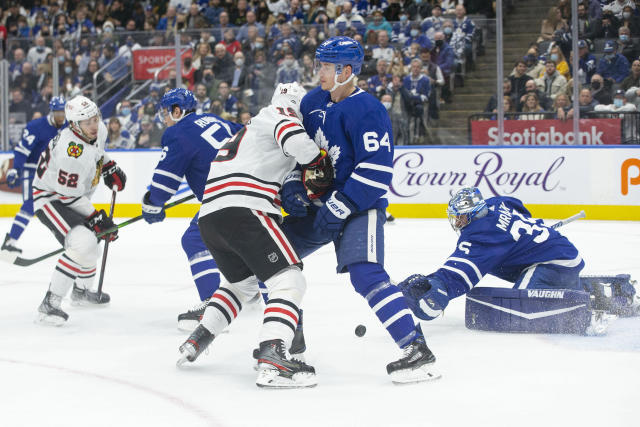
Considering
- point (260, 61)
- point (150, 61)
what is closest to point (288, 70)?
point (260, 61)

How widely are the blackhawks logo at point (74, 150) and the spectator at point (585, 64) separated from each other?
553 cm

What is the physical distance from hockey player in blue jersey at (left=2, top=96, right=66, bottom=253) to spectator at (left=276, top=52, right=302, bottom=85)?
120 inches

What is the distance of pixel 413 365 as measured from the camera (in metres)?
3.12

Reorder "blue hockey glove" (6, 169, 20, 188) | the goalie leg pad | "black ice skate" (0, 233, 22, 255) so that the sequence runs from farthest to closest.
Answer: "blue hockey glove" (6, 169, 20, 188) < "black ice skate" (0, 233, 22, 255) < the goalie leg pad

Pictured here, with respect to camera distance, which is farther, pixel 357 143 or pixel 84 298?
pixel 84 298

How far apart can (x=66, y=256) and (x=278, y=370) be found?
5.98 feet

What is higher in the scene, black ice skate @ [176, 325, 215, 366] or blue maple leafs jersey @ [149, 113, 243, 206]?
blue maple leafs jersey @ [149, 113, 243, 206]

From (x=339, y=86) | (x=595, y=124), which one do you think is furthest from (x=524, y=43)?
(x=339, y=86)

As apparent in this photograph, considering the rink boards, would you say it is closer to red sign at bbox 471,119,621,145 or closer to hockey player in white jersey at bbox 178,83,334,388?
red sign at bbox 471,119,621,145

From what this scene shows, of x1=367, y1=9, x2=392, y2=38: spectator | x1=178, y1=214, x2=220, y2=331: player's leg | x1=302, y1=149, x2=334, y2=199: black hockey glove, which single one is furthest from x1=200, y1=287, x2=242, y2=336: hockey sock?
x1=367, y1=9, x2=392, y2=38: spectator

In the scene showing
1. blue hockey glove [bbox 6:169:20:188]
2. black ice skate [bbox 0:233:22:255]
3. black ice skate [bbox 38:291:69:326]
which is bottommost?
black ice skate [bbox 0:233:22:255]

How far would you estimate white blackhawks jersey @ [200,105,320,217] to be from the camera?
3191mm

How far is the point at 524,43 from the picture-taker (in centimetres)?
926

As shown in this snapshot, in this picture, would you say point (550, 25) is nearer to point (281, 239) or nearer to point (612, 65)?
point (612, 65)
